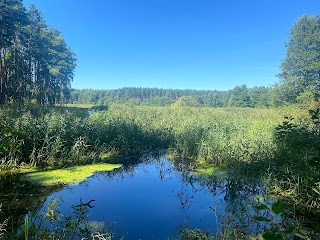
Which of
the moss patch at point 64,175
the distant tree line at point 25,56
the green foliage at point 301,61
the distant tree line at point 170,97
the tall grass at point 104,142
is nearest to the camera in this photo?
the moss patch at point 64,175

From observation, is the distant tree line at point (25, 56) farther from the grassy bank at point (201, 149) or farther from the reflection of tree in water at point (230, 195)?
the reflection of tree in water at point (230, 195)

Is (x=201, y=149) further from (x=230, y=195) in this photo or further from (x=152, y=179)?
(x=230, y=195)

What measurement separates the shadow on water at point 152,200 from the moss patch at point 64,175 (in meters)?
0.21

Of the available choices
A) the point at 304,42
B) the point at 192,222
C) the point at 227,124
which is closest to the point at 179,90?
the point at 304,42

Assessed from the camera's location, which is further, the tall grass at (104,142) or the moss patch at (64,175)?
the tall grass at (104,142)

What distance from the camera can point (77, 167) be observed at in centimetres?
625

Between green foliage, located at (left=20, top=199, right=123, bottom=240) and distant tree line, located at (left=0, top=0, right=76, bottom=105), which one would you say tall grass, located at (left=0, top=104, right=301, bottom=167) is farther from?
distant tree line, located at (left=0, top=0, right=76, bottom=105)

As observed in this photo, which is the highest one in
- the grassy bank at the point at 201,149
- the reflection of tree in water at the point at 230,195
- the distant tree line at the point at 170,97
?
the distant tree line at the point at 170,97

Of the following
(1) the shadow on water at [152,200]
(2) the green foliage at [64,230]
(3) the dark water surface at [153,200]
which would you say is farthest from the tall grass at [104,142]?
(2) the green foliage at [64,230]

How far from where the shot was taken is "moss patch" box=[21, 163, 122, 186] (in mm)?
5153

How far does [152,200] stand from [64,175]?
2229mm

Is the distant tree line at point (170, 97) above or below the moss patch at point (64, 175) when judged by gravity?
above

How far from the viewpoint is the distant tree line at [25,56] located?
17531 millimetres

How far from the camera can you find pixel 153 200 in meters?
4.68
